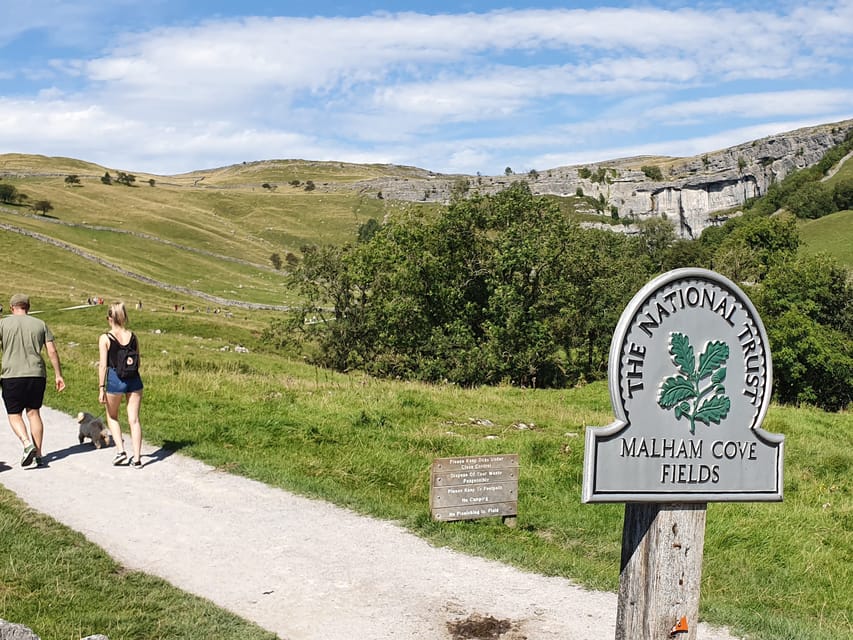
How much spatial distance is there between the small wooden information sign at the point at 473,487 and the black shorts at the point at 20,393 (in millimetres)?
7046

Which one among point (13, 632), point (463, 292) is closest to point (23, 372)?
point (13, 632)

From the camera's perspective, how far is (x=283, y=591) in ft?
26.2

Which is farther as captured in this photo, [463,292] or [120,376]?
[463,292]

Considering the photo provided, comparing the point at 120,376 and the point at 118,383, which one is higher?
the point at 120,376

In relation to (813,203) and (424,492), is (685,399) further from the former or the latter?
(813,203)

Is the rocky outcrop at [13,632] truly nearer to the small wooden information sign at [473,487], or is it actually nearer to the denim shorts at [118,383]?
the small wooden information sign at [473,487]

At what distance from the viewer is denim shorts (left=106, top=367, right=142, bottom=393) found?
1305cm

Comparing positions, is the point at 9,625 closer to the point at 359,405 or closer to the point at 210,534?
the point at 210,534

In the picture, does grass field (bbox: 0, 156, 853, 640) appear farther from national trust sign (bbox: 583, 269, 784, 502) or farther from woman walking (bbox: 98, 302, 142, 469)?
national trust sign (bbox: 583, 269, 784, 502)

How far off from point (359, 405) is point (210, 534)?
30.4 ft

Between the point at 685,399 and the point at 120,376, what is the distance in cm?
1076

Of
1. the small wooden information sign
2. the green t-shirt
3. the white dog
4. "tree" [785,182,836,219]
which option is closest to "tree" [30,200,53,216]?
the white dog

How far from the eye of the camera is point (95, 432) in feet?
46.6

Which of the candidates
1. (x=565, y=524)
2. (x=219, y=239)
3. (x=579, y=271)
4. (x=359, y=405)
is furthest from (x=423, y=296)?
(x=219, y=239)
